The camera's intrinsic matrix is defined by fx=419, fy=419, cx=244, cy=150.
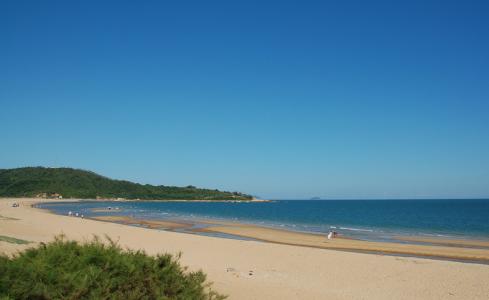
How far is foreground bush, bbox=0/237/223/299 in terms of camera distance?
4914 mm

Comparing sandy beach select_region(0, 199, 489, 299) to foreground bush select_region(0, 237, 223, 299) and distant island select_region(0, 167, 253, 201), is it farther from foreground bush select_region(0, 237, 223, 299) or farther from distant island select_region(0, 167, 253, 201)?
distant island select_region(0, 167, 253, 201)

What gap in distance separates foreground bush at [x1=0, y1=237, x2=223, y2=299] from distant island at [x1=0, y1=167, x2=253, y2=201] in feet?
491

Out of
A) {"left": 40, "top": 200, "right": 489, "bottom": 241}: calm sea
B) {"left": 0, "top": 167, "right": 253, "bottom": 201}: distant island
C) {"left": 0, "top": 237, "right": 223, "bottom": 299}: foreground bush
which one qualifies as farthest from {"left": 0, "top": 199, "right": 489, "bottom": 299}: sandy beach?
{"left": 0, "top": 167, "right": 253, "bottom": 201}: distant island

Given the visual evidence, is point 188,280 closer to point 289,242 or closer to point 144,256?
point 144,256

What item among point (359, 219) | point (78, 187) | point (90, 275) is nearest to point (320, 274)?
point (90, 275)

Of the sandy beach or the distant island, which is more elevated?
the distant island

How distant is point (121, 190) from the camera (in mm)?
176625

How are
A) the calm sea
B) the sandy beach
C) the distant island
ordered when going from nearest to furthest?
the sandy beach < the calm sea < the distant island

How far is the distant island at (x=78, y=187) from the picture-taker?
14700 centimetres

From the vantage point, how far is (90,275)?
206 inches

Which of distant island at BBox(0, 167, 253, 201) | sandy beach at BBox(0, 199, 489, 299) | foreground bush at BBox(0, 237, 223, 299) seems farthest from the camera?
distant island at BBox(0, 167, 253, 201)

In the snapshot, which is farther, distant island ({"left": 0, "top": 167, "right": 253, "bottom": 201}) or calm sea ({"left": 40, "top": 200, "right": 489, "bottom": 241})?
distant island ({"left": 0, "top": 167, "right": 253, "bottom": 201})

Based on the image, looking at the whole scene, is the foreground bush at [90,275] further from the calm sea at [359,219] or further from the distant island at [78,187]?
the distant island at [78,187]

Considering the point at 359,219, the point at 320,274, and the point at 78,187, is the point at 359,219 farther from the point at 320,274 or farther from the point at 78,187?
the point at 78,187
